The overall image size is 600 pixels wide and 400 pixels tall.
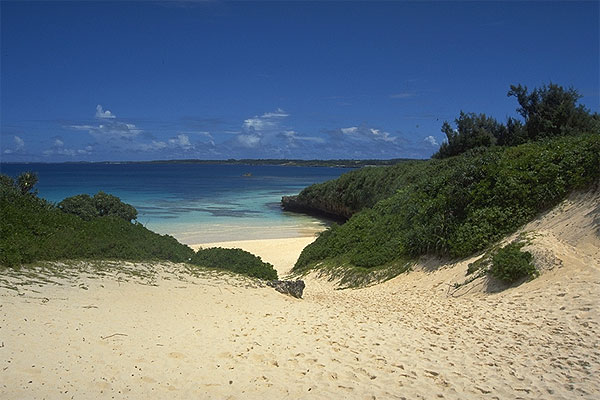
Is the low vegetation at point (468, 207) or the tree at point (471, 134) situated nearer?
the low vegetation at point (468, 207)

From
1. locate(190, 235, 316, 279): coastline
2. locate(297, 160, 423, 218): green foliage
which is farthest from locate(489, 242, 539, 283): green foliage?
locate(297, 160, 423, 218): green foliage

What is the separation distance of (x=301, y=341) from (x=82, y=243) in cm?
744

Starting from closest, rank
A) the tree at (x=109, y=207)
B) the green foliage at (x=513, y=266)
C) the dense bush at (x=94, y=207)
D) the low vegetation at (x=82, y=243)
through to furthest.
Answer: the green foliage at (x=513, y=266) → the low vegetation at (x=82, y=243) → the dense bush at (x=94, y=207) → the tree at (x=109, y=207)

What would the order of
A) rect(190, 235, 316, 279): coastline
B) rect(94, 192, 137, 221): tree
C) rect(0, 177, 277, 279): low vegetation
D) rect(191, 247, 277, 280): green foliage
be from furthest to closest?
rect(94, 192, 137, 221): tree
rect(190, 235, 316, 279): coastline
rect(191, 247, 277, 280): green foliage
rect(0, 177, 277, 279): low vegetation

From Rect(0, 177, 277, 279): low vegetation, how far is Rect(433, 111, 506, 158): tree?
25032 millimetres

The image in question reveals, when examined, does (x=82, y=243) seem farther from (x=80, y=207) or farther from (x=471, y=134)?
(x=471, y=134)

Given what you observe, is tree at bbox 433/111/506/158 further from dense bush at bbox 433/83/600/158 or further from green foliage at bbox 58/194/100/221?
green foliage at bbox 58/194/100/221

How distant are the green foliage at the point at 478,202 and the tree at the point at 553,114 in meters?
14.0

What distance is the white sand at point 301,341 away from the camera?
19.2ft

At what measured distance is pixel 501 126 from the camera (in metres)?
35.1

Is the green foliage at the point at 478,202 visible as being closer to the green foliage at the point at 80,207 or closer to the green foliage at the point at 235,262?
the green foliage at the point at 235,262

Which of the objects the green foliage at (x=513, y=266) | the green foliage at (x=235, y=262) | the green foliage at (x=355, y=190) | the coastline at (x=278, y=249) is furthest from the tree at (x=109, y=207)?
the green foliage at (x=513, y=266)

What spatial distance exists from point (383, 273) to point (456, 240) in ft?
8.03

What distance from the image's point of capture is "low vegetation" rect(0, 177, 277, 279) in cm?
1101
